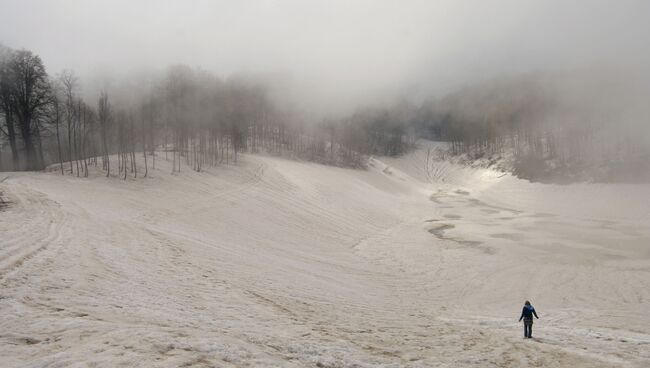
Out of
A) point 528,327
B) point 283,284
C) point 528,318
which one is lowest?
point 528,327

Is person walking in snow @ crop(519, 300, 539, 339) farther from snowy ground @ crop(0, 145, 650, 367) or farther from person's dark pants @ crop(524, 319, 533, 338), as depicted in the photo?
snowy ground @ crop(0, 145, 650, 367)

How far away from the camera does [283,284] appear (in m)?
15.6

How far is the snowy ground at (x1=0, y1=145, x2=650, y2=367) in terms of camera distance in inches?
311

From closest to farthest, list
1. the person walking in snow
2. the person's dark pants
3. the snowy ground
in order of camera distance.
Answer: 1. the snowy ground
2. the person walking in snow
3. the person's dark pants

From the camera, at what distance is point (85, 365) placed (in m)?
6.13


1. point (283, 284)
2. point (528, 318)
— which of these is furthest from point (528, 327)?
point (283, 284)

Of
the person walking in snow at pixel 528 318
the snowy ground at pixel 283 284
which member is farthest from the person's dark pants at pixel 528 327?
the snowy ground at pixel 283 284

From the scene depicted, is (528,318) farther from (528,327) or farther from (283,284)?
(283,284)

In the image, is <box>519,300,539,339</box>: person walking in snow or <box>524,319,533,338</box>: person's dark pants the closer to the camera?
<box>519,300,539,339</box>: person walking in snow

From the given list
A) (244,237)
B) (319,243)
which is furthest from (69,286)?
(319,243)

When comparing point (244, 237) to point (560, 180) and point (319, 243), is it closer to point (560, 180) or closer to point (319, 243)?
point (319, 243)

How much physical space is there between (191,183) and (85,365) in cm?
3376

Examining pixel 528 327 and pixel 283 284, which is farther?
pixel 283 284

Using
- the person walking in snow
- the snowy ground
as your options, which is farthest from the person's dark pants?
the snowy ground
